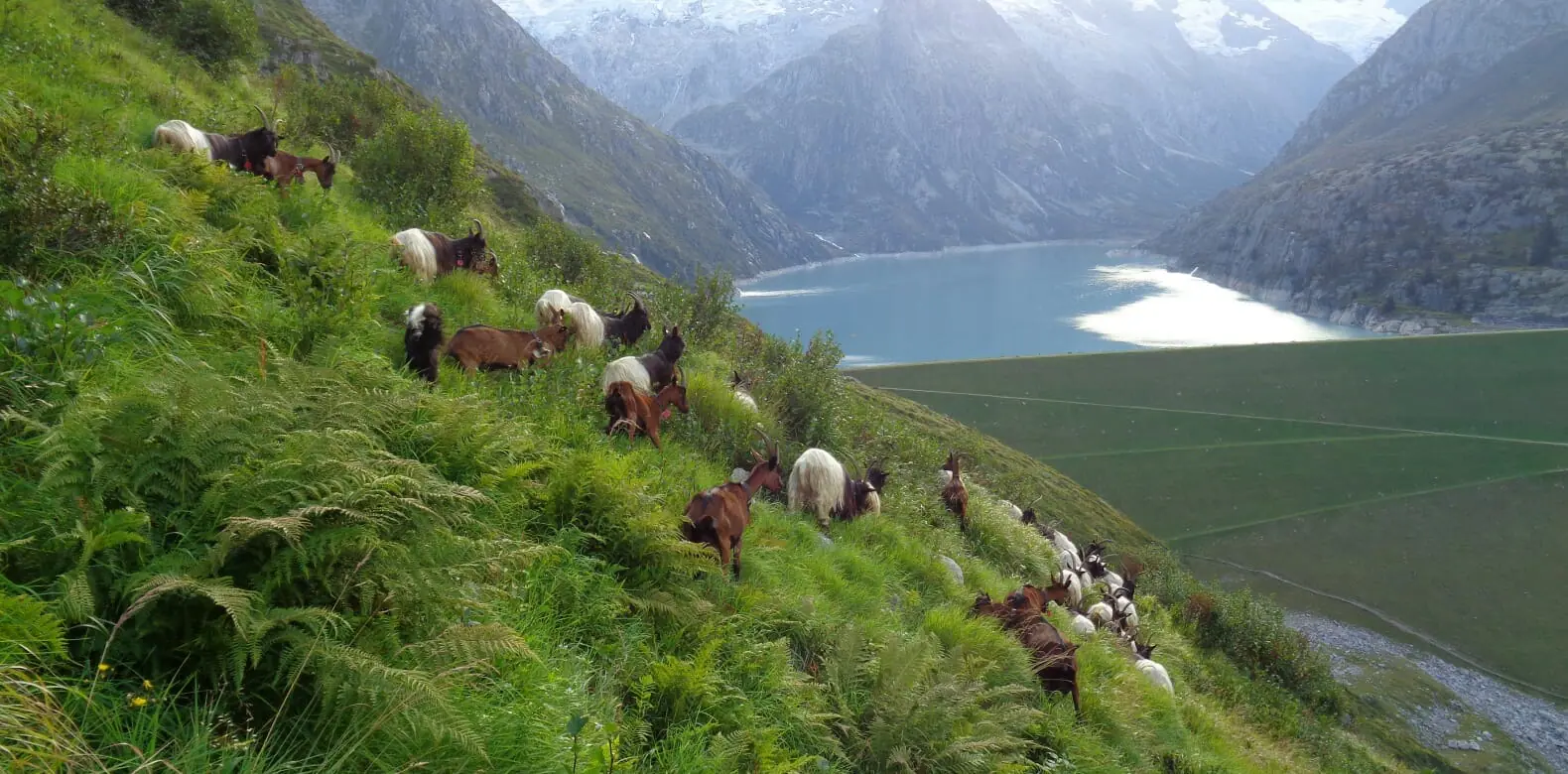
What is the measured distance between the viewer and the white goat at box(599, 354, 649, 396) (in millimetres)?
9086

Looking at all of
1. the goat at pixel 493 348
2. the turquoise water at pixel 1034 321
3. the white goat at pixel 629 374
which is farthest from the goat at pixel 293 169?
the turquoise water at pixel 1034 321

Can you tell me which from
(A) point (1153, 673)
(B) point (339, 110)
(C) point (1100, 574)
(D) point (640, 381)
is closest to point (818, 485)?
(D) point (640, 381)

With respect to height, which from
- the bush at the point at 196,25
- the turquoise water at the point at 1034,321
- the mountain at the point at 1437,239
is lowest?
the turquoise water at the point at 1034,321

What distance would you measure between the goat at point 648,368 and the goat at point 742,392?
122 cm

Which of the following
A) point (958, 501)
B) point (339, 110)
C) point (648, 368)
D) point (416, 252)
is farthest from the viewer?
point (339, 110)

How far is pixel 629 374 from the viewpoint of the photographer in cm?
926

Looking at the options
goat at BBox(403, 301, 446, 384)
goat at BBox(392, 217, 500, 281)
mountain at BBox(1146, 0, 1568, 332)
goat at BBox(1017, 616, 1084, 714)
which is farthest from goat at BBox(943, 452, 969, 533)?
mountain at BBox(1146, 0, 1568, 332)

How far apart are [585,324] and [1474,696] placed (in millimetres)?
32985

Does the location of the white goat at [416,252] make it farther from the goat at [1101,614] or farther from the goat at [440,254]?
the goat at [1101,614]

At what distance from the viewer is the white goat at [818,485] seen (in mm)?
9664

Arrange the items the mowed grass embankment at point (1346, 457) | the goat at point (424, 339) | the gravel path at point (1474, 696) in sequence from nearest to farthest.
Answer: the goat at point (424, 339) → the gravel path at point (1474, 696) → the mowed grass embankment at point (1346, 457)

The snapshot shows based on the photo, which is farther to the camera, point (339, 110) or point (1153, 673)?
point (339, 110)

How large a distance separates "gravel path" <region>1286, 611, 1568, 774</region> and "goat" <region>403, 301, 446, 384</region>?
99.2 ft

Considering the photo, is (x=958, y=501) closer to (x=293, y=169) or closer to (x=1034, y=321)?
(x=293, y=169)
